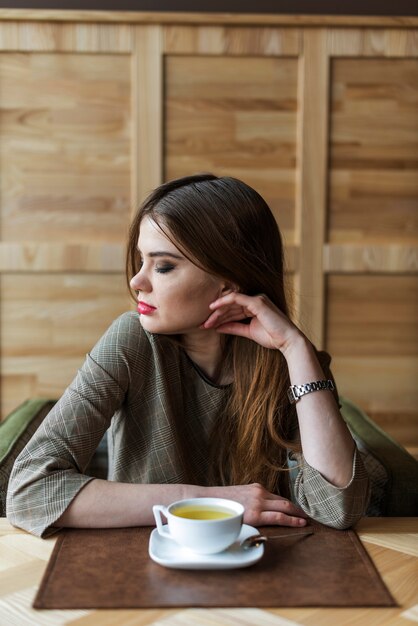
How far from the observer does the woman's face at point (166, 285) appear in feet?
4.55

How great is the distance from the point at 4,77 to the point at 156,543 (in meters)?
2.22

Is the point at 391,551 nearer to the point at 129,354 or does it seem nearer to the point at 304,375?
the point at 304,375

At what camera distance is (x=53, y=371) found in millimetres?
2936

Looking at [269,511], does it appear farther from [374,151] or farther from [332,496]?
[374,151]

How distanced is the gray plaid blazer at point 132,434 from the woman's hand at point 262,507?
0.05 metres

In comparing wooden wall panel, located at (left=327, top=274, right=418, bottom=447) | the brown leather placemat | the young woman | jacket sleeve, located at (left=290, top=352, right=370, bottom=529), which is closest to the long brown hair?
the young woman

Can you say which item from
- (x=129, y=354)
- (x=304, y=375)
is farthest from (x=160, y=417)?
(x=304, y=375)

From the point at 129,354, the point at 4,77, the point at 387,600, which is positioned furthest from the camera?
the point at 4,77

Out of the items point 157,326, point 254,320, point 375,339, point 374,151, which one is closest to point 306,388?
point 254,320

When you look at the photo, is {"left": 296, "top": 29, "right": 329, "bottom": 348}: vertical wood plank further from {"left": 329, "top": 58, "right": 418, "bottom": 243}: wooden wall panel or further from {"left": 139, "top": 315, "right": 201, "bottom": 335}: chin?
{"left": 139, "top": 315, "right": 201, "bottom": 335}: chin

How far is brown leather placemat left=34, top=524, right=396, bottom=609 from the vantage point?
0.90 m

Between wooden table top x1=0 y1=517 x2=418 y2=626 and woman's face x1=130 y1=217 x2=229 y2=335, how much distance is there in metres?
0.47

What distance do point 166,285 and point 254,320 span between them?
18 cm

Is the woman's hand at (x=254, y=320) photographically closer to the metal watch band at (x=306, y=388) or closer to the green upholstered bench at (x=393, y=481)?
the metal watch band at (x=306, y=388)
